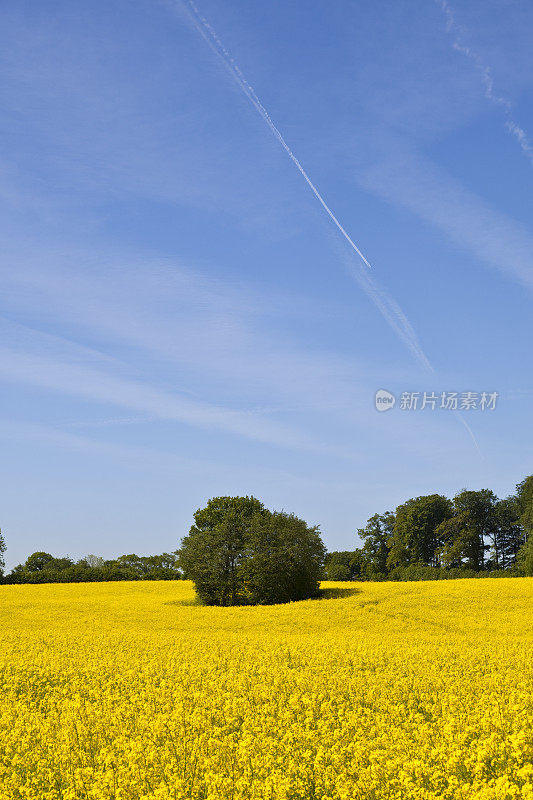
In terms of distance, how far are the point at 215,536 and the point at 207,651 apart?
1017 inches

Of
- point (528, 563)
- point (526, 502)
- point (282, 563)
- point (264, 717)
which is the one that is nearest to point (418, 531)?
point (526, 502)

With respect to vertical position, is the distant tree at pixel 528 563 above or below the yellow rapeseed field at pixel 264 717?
above

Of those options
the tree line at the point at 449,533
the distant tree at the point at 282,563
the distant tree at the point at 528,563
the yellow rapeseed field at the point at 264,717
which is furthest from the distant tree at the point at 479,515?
the yellow rapeseed field at the point at 264,717

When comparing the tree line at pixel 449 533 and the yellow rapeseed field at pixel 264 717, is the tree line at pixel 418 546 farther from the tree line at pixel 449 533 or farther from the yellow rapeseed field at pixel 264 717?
the yellow rapeseed field at pixel 264 717

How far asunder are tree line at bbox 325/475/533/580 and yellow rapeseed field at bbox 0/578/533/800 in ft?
217

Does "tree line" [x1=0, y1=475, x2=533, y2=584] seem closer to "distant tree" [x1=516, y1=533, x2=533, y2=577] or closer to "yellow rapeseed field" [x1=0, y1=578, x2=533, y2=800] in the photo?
Result: "distant tree" [x1=516, y1=533, x2=533, y2=577]

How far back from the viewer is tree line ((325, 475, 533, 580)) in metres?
85.9

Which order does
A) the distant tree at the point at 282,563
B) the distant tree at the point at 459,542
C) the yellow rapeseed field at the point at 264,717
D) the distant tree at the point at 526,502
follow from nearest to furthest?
the yellow rapeseed field at the point at 264,717 < the distant tree at the point at 282,563 < the distant tree at the point at 526,502 < the distant tree at the point at 459,542

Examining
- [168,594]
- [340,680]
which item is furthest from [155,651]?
[168,594]

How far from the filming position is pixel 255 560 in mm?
41250

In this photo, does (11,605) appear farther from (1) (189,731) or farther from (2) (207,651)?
(1) (189,731)

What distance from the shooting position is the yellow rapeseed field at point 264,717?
712 cm

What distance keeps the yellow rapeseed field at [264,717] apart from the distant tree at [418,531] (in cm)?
6634

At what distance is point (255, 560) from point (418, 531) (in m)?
53.9
